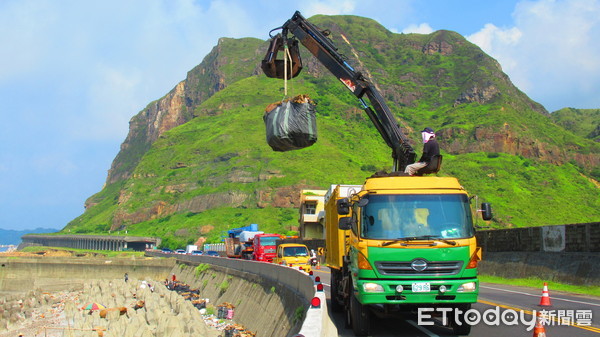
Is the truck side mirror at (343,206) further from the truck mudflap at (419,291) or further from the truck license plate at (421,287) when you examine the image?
the truck license plate at (421,287)

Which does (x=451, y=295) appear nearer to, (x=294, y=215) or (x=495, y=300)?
(x=495, y=300)

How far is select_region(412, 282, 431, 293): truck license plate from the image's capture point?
9422 mm

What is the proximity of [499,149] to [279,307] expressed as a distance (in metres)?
149

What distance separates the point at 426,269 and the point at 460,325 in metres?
1.40

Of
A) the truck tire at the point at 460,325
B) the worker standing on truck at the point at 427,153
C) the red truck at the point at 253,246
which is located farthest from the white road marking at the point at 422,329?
the red truck at the point at 253,246

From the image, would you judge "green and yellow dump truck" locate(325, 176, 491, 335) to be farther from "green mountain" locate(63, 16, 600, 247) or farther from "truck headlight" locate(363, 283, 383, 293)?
"green mountain" locate(63, 16, 600, 247)

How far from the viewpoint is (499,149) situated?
158375 millimetres

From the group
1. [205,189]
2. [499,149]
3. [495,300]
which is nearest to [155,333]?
[495,300]

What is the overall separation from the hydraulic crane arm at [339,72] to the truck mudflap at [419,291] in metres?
4.71

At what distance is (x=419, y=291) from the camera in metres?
9.43

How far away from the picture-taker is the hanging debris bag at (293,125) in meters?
10.6

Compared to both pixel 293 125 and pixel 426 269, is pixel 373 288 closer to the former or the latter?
pixel 426 269

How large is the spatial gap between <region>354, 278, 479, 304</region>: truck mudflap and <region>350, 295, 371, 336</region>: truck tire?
0.73 meters

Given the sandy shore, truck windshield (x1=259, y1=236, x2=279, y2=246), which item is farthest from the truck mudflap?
truck windshield (x1=259, y1=236, x2=279, y2=246)
